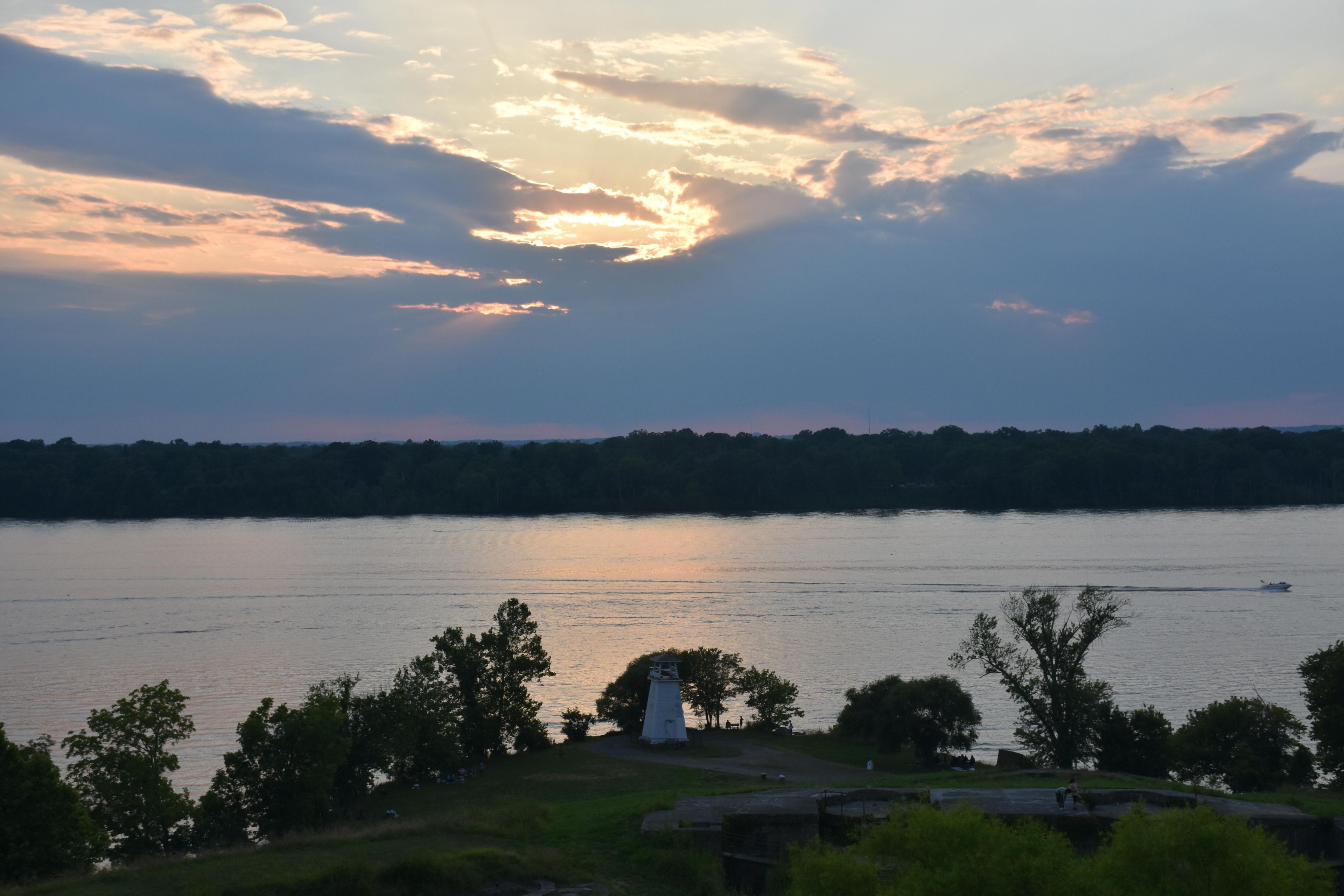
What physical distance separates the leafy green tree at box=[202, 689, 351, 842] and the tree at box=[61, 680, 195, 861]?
116 centimetres

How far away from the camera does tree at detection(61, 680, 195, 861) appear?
27.5 meters

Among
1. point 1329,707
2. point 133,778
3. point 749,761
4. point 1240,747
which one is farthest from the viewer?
point 749,761

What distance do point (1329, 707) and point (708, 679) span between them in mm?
22981

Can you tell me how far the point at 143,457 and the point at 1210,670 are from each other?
183709 millimetres

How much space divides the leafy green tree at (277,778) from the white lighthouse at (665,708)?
13476 mm

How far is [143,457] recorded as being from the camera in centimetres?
19050

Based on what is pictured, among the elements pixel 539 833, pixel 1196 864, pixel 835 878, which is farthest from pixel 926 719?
pixel 1196 864

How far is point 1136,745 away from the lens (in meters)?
36.5

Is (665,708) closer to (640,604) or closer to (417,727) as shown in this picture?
(417,727)

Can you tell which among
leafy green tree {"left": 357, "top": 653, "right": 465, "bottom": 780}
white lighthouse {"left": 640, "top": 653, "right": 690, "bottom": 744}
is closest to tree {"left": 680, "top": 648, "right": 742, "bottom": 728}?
white lighthouse {"left": 640, "top": 653, "right": 690, "bottom": 744}

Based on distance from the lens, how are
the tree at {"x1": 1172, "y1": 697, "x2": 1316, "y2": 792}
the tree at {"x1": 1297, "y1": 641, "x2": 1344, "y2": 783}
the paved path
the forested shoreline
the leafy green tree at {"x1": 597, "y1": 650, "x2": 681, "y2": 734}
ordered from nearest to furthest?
the tree at {"x1": 1297, "y1": 641, "x2": 1344, "y2": 783}
the tree at {"x1": 1172, "y1": 697, "x2": 1316, "y2": 792}
the paved path
the leafy green tree at {"x1": 597, "y1": 650, "x2": 681, "y2": 734}
the forested shoreline

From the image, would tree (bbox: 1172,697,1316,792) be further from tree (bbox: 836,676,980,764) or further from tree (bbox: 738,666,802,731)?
tree (bbox: 738,666,802,731)

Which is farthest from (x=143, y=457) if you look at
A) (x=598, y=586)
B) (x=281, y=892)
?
(x=281, y=892)

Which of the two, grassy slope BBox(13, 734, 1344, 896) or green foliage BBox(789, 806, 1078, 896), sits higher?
green foliage BBox(789, 806, 1078, 896)
